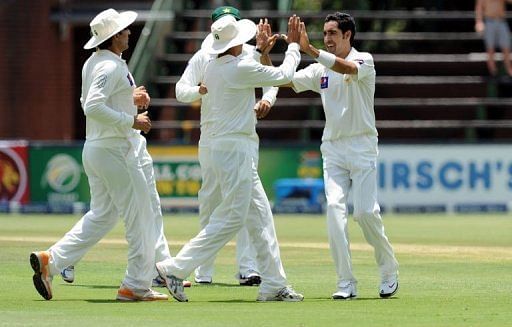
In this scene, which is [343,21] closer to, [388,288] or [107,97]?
[107,97]

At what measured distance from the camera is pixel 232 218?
34.5 ft

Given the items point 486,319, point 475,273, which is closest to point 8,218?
point 475,273

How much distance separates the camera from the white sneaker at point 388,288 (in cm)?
1081

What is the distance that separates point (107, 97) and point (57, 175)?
1430cm

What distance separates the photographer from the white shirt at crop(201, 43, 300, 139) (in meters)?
10.5

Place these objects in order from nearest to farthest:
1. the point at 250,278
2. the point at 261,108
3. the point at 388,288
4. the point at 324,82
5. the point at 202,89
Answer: the point at 388,288, the point at 324,82, the point at 202,89, the point at 261,108, the point at 250,278

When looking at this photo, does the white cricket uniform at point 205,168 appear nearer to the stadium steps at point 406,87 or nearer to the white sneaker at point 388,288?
the white sneaker at point 388,288

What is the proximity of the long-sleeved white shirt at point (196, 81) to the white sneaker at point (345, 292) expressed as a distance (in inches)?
68.7

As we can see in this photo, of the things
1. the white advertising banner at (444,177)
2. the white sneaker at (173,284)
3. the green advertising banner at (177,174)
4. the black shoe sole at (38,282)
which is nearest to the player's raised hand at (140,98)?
the white sneaker at (173,284)

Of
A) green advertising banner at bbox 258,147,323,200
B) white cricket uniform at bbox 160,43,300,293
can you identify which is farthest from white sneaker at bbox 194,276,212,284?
green advertising banner at bbox 258,147,323,200

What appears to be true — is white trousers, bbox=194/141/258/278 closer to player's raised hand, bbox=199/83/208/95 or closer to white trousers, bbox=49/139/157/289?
player's raised hand, bbox=199/83/208/95

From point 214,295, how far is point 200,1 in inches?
726

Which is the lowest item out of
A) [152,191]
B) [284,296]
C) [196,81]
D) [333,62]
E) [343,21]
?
[284,296]

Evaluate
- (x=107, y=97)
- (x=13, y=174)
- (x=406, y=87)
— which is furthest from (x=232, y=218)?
(x=406, y=87)
